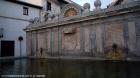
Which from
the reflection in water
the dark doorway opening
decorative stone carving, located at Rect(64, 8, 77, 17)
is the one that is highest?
decorative stone carving, located at Rect(64, 8, 77, 17)

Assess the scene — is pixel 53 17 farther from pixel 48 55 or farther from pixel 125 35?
pixel 125 35

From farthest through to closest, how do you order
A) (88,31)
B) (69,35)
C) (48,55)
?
1. (48,55)
2. (69,35)
3. (88,31)

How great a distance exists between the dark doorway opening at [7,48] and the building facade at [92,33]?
4410 millimetres

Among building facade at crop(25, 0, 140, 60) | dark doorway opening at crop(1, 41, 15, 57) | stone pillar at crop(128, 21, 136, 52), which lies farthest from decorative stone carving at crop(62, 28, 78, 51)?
A: dark doorway opening at crop(1, 41, 15, 57)

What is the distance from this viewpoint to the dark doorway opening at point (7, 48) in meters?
20.2

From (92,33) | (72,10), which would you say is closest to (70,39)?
(92,33)

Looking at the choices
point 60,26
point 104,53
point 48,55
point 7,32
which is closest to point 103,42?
point 104,53

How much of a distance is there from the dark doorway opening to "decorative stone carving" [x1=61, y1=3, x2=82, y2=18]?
347 inches

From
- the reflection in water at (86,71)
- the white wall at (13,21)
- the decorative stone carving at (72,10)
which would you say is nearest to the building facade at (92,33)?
the decorative stone carving at (72,10)

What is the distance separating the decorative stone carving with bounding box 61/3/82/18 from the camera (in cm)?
1458

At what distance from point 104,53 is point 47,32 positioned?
6893mm

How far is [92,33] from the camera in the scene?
13.2 metres

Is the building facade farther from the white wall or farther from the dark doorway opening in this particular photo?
the white wall

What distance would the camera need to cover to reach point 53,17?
56.5 feet
